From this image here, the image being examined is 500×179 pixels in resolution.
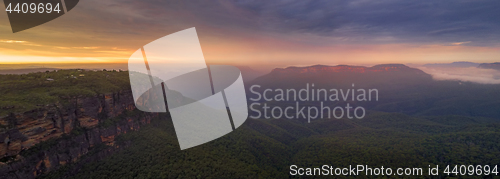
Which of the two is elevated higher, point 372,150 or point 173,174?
point 173,174

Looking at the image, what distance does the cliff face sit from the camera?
16312 millimetres

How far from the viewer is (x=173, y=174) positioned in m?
24.2

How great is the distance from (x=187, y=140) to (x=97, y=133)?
13.2m

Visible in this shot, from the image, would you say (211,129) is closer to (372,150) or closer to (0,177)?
(0,177)

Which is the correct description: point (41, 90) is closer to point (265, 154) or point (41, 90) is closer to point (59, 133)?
point (59, 133)

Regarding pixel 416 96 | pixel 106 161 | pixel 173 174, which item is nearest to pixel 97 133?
pixel 106 161
